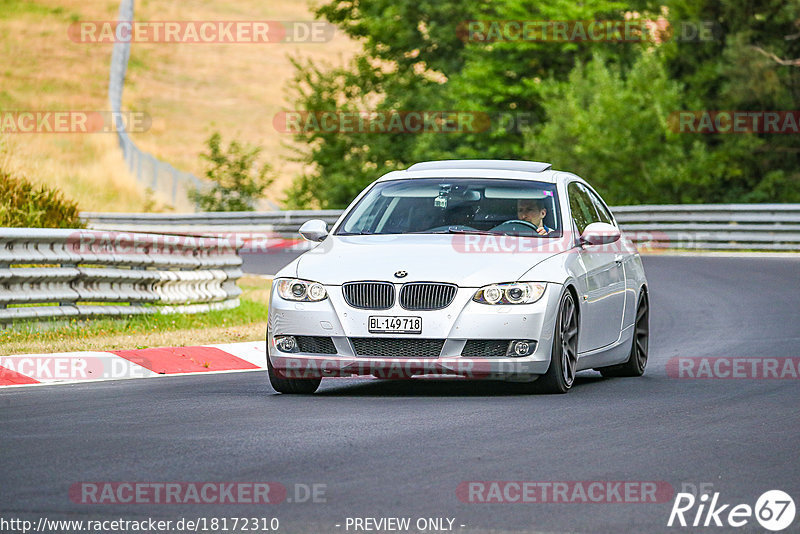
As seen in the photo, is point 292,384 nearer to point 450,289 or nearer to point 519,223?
point 450,289

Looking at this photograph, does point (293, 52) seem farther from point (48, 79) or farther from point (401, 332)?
point (401, 332)

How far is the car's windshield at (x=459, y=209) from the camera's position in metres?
11.4

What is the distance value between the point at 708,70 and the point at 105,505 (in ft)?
126

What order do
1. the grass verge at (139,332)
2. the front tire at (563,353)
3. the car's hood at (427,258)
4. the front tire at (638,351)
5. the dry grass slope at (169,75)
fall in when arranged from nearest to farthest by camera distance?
the car's hood at (427,258), the front tire at (563,353), the front tire at (638,351), the grass verge at (139,332), the dry grass slope at (169,75)

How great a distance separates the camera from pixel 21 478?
23.1 feet

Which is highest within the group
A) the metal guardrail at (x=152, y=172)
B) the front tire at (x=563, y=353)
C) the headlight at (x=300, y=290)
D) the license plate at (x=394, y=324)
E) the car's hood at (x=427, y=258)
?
the car's hood at (x=427, y=258)

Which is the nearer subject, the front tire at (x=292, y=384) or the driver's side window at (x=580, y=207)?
the front tire at (x=292, y=384)

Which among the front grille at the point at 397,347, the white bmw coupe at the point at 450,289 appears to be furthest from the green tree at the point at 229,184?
the front grille at the point at 397,347

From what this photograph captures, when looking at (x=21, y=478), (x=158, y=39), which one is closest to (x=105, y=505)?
(x=21, y=478)

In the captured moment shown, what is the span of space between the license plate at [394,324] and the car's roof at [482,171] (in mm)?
1731

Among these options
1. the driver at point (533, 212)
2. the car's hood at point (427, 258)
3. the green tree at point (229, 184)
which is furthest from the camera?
the green tree at point (229, 184)

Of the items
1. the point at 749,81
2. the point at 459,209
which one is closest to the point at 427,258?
the point at 459,209

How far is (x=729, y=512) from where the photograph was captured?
6.41 m

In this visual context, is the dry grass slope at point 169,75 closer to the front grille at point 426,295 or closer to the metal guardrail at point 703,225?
the metal guardrail at point 703,225
